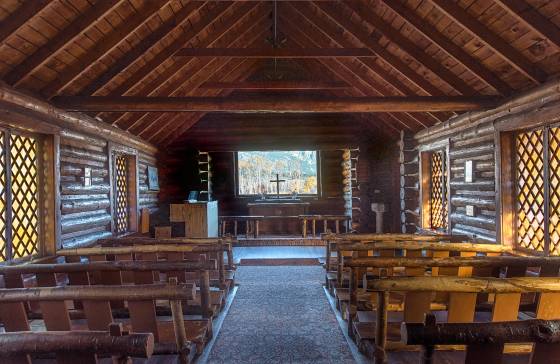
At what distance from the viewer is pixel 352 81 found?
9461mm

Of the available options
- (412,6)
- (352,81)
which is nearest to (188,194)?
(352,81)

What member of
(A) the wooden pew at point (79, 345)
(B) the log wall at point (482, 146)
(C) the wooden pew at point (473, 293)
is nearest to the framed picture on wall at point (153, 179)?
(B) the log wall at point (482, 146)

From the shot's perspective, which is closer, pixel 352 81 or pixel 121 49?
pixel 121 49

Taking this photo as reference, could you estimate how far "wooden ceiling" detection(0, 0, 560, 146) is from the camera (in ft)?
15.8

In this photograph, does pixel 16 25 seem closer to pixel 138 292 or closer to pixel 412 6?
pixel 138 292

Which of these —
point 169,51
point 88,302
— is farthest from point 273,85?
point 88,302

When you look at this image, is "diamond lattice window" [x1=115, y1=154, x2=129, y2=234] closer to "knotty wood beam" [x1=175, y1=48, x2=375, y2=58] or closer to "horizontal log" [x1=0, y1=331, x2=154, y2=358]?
"knotty wood beam" [x1=175, y1=48, x2=375, y2=58]

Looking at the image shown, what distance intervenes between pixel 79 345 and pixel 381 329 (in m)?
2.07

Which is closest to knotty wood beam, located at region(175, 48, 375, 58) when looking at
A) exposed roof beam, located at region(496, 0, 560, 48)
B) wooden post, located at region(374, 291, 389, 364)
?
exposed roof beam, located at region(496, 0, 560, 48)

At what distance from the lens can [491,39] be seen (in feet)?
17.0

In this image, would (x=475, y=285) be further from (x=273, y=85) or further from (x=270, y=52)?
(x=273, y=85)

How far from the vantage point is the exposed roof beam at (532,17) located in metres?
4.45

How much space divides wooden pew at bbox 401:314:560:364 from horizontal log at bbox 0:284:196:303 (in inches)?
58.0

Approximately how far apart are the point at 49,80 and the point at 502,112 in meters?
6.76
